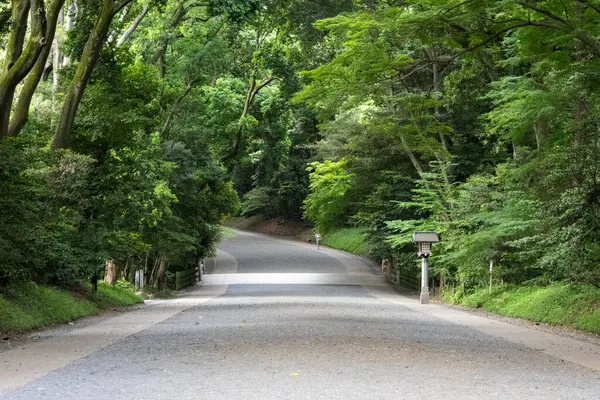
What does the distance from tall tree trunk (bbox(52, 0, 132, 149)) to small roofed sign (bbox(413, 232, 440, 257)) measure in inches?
457

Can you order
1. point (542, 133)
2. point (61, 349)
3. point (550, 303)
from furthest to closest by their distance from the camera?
point (542, 133), point (550, 303), point (61, 349)

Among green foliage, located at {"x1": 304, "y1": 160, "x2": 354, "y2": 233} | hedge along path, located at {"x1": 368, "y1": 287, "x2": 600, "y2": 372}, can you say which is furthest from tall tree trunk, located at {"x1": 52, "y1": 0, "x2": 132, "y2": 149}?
green foliage, located at {"x1": 304, "y1": 160, "x2": 354, "y2": 233}

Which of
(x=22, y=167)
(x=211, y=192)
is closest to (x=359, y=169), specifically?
(x=211, y=192)

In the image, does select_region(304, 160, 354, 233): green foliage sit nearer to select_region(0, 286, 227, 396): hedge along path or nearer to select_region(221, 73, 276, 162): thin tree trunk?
select_region(221, 73, 276, 162): thin tree trunk

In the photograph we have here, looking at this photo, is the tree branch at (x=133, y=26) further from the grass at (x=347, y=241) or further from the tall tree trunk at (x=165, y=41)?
the grass at (x=347, y=241)

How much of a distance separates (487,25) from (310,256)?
43598 mm

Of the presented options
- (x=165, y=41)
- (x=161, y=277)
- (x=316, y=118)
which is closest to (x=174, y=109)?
(x=165, y=41)

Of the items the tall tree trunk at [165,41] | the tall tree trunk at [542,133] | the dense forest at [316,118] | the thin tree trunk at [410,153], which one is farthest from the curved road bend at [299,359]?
the tall tree trunk at [165,41]

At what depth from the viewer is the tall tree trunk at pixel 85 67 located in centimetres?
2042

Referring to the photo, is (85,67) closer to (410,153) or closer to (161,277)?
(410,153)

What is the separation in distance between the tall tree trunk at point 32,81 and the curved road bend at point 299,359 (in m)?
4.59

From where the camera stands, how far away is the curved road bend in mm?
8500

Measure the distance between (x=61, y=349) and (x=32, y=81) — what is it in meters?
8.22

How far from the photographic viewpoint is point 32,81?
18.9m
